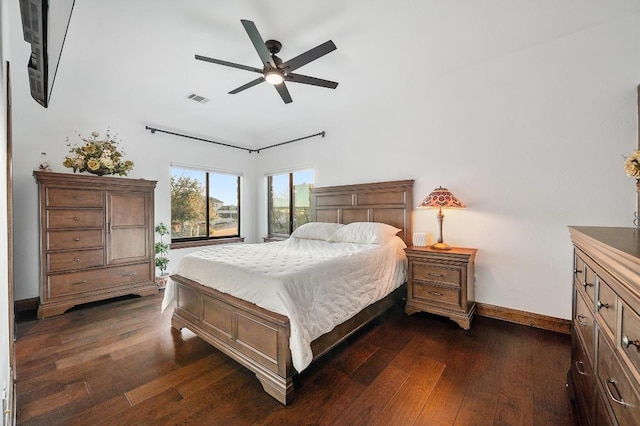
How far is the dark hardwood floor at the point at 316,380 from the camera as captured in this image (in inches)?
62.7

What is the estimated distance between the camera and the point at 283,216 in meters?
5.40

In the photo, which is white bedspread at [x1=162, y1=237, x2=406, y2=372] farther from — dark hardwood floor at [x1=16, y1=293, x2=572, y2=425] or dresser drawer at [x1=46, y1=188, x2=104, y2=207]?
dresser drawer at [x1=46, y1=188, x2=104, y2=207]

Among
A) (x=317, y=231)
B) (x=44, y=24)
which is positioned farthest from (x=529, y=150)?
(x=44, y=24)

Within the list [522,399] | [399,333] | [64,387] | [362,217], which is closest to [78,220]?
[64,387]

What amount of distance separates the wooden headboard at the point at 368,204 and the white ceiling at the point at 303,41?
109 centimetres

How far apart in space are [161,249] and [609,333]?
4.78 metres

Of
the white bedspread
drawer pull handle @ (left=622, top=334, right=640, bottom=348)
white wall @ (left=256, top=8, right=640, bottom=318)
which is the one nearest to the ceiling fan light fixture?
the white bedspread

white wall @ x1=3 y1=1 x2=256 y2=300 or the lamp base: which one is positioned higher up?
white wall @ x1=3 y1=1 x2=256 y2=300

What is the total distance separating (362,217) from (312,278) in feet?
7.03

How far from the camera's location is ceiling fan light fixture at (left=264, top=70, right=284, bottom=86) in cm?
238

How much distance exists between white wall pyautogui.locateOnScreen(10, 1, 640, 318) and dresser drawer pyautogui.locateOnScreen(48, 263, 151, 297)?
23.7 inches

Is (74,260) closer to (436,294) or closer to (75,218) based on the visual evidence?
(75,218)

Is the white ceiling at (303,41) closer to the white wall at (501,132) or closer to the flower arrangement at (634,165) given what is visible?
the white wall at (501,132)

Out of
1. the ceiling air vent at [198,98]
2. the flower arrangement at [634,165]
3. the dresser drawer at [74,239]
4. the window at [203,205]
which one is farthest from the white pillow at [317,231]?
the flower arrangement at [634,165]
